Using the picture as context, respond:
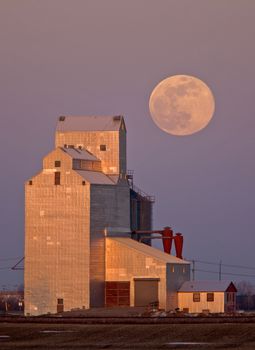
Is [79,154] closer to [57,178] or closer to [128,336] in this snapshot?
[57,178]

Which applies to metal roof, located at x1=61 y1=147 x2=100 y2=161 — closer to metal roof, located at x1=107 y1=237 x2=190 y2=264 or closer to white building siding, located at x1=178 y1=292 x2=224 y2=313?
metal roof, located at x1=107 y1=237 x2=190 y2=264

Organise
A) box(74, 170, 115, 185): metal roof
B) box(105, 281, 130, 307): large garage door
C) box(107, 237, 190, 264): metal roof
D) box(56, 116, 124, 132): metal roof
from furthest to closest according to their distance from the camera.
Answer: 1. box(56, 116, 124, 132): metal roof
2. box(74, 170, 115, 185): metal roof
3. box(105, 281, 130, 307): large garage door
4. box(107, 237, 190, 264): metal roof

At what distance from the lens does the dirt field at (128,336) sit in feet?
208

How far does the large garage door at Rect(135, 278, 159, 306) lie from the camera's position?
108625mm

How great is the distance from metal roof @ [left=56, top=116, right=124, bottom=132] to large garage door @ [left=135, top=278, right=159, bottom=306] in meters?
16.0

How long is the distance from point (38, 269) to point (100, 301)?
5.90 metres

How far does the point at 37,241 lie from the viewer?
110500 mm

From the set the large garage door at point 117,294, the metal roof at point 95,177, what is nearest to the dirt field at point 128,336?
the large garage door at point 117,294

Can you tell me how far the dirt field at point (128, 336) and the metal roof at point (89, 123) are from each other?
42455 millimetres

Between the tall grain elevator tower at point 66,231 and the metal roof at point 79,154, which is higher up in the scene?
the metal roof at point 79,154

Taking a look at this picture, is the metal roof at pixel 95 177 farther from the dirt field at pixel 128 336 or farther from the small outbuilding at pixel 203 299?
the dirt field at pixel 128 336

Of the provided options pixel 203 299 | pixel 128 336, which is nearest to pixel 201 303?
pixel 203 299

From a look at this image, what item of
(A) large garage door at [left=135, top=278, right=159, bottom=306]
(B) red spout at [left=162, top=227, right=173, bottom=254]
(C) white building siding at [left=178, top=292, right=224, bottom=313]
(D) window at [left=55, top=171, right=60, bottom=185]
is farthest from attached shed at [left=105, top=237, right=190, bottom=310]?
(B) red spout at [left=162, top=227, right=173, bottom=254]

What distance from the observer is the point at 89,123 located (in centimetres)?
11844
